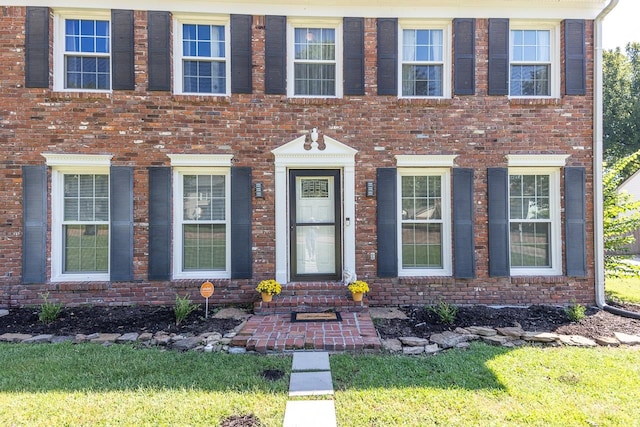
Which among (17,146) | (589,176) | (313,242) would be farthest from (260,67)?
(589,176)

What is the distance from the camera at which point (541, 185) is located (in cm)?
593

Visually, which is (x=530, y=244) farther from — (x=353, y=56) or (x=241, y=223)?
(x=241, y=223)

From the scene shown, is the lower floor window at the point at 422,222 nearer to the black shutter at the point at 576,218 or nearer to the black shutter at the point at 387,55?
the black shutter at the point at 387,55

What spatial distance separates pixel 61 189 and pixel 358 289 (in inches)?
202

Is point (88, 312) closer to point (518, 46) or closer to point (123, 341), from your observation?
point (123, 341)

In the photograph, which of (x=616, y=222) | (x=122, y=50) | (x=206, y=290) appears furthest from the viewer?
(x=616, y=222)

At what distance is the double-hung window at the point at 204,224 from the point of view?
18.9 ft

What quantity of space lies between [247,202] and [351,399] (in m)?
3.54

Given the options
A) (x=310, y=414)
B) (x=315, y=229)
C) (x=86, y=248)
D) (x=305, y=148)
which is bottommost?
(x=310, y=414)

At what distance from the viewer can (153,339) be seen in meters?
4.31

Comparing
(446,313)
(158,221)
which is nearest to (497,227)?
(446,313)

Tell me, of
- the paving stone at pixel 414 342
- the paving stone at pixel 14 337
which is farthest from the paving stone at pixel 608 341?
the paving stone at pixel 14 337

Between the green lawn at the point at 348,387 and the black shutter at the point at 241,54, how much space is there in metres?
4.14

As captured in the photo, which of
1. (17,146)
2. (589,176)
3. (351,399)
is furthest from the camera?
(589,176)
